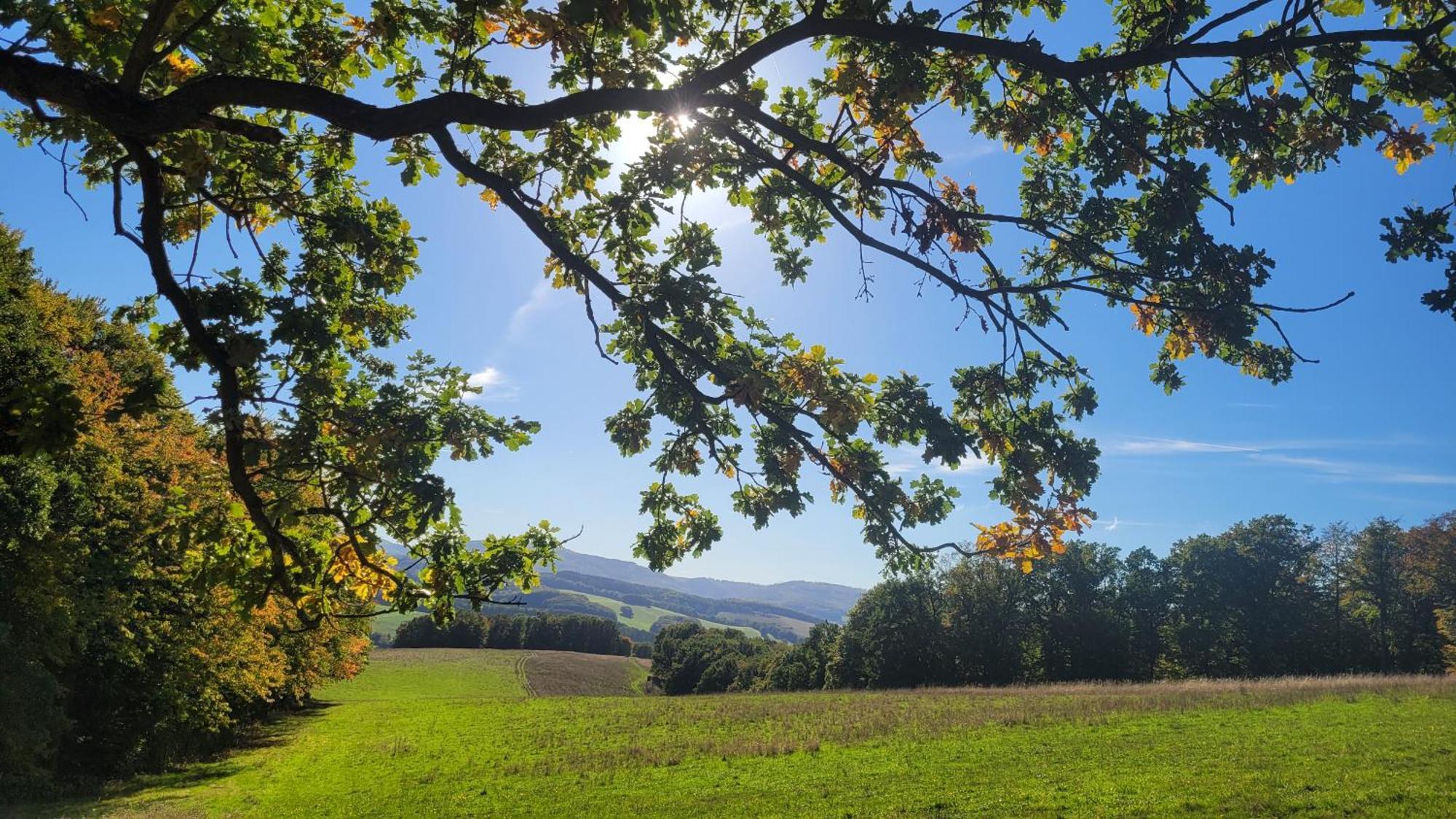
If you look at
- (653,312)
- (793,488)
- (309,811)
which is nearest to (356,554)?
(653,312)

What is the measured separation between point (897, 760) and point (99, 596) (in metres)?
30.2

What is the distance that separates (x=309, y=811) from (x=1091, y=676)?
71.0 meters

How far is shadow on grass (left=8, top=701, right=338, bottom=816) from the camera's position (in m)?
22.6

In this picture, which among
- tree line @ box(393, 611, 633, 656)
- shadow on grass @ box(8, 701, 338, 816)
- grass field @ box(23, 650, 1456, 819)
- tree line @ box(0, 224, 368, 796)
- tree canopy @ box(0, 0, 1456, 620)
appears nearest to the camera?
tree canopy @ box(0, 0, 1456, 620)

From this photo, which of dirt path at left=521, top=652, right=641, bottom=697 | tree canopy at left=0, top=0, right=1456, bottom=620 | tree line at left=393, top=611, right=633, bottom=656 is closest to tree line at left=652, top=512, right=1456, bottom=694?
dirt path at left=521, top=652, right=641, bottom=697

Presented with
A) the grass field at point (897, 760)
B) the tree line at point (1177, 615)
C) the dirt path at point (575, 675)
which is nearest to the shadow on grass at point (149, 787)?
the grass field at point (897, 760)

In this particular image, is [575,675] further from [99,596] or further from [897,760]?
[897,760]

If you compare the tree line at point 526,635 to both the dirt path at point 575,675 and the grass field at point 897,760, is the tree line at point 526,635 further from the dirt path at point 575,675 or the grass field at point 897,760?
the grass field at point 897,760

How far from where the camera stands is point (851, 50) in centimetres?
641

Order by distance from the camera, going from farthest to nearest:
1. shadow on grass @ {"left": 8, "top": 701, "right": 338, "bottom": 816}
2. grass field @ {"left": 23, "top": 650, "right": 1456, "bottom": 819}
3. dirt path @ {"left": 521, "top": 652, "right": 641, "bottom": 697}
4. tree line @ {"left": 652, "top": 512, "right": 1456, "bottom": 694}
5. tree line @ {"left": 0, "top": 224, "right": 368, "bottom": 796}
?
dirt path @ {"left": 521, "top": 652, "right": 641, "bottom": 697} → tree line @ {"left": 652, "top": 512, "right": 1456, "bottom": 694} → shadow on grass @ {"left": 8, "top": 701, "right": 338, "bottom": 816} → tree line @ {"left": 0, "top": 224, "right": 368, "bottom": 796} → grass field @ {"left": 23, "top": 650, "right": 1456, "bottom": 819}

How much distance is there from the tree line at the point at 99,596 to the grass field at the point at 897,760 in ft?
9.18

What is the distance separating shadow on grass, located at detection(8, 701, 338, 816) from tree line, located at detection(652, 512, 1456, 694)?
190ft

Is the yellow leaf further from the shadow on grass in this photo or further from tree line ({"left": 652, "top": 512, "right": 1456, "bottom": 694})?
tree line ({"left": 652, "top": 512, "right": 1456, "bottom": 694})

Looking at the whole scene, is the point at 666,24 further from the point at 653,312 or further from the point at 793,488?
the point at 793,488
